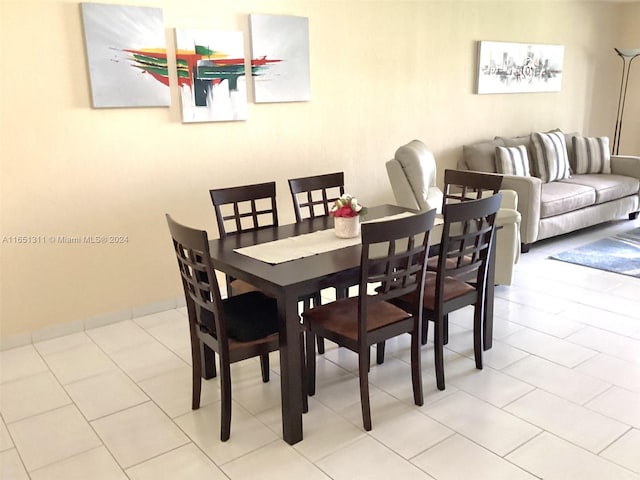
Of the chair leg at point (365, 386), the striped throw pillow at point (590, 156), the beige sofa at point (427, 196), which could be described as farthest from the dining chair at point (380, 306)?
the striped throw pillow at point (590, 156)

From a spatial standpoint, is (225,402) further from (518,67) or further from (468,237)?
(518,67)

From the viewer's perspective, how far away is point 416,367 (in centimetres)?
254

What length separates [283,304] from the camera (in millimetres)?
2174

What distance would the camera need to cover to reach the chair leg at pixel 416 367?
252 centimetres

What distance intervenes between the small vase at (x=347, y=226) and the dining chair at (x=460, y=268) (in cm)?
41

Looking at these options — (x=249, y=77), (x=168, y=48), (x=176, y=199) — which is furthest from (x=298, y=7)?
(x=176, y=199)

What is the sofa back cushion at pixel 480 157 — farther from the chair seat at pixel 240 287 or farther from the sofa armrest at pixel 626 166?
the chair seat at pixel 240 287

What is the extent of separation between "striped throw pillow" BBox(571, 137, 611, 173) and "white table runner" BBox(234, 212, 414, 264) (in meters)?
3.96

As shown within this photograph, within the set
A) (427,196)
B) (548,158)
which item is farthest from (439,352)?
(548,158)

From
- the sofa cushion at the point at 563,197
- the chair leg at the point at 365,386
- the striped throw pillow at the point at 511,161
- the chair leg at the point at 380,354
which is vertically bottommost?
the chair leg at the point at 380,354

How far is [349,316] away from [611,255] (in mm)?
3256

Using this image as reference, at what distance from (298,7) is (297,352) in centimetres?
275

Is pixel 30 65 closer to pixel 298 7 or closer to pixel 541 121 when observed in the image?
pixel 298 7

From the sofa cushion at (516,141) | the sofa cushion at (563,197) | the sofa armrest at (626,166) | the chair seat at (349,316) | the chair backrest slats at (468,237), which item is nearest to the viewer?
the chair seat at (349,316)
